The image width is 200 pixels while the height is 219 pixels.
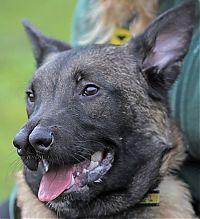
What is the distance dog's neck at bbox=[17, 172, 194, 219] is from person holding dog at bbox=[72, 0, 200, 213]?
135 mm

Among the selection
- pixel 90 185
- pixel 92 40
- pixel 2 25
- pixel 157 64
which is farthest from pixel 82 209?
pixel 2 25

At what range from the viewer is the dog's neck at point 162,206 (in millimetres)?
4660

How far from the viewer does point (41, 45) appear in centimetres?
518

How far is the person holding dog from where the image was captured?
477 cm

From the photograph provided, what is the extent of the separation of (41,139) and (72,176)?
36cm

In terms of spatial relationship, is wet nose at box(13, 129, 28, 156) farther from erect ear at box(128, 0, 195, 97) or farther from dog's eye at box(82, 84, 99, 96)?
erect ear at box(128, 0, 195, 97)

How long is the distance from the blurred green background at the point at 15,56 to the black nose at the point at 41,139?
61cm

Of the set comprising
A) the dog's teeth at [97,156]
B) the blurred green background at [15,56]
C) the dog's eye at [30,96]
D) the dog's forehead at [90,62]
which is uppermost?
the dog's forehead at [90,62]

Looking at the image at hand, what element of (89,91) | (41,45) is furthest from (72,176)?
(41,45)

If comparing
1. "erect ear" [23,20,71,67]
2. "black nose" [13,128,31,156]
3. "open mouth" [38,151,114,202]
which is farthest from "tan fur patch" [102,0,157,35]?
"black nose" [13,128,31,156]

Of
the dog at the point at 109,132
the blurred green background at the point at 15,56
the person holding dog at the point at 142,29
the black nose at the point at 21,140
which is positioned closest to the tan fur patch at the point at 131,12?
the person holding dog at the point at 142,29

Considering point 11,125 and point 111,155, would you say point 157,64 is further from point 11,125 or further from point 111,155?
point 11,125

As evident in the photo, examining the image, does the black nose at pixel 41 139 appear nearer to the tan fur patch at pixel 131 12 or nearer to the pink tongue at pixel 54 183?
the pink tongue at pixel 54 183

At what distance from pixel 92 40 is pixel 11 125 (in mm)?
3883
